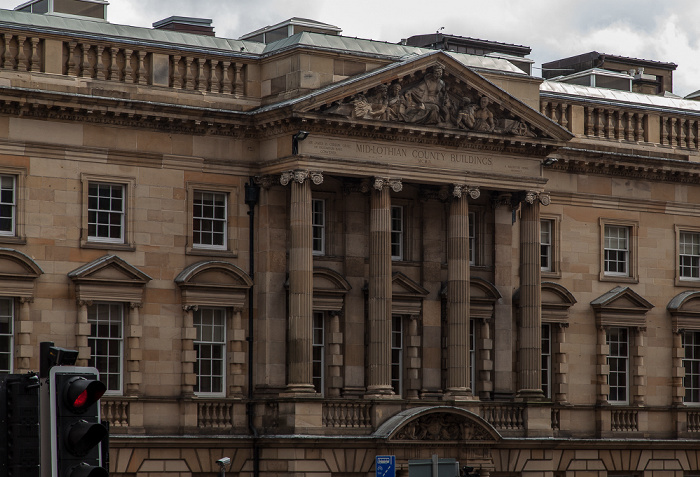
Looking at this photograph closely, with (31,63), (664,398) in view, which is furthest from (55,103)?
(664,398)

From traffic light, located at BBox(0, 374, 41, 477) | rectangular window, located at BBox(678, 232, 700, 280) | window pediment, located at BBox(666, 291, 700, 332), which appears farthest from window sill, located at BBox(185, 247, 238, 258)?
traffic light, located at BBox(0, 374, 41, 477)

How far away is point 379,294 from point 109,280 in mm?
7797

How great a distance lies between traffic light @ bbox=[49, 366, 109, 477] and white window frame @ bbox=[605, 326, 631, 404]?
37.1m

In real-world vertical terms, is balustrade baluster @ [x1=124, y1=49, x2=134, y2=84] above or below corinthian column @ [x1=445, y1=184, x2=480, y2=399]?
above

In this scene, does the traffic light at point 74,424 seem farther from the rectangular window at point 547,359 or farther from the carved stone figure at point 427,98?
the rectangular window at point 547,359

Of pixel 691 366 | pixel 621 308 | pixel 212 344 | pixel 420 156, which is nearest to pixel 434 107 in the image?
pixel 420 156

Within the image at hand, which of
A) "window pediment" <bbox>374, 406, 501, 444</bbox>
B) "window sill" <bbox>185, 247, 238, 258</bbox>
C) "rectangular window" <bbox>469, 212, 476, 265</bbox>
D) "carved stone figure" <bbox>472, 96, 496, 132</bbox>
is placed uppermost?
"carved stone figure" <bbox>472, 96, 496, 132</bbox>

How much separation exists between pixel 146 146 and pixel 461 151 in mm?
9633

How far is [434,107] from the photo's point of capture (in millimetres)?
42312

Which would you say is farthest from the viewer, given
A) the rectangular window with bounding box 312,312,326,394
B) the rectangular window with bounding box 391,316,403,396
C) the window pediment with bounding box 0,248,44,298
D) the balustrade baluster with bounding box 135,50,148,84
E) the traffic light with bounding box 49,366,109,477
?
the rectangular window with bounding box 391,316,403,396

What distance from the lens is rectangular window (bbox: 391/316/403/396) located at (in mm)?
43500

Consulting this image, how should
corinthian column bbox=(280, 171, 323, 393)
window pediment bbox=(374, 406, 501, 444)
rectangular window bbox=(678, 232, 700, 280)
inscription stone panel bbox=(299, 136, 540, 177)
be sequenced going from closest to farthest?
corinthian column bbox=(280, 171, 323, 393) < window pediment bbox=(374, 406, 501, 444) < inscription stone panel bbox=(299, 136, 540, 177) < rectangular window bbox=(678, 232, 700, 280)

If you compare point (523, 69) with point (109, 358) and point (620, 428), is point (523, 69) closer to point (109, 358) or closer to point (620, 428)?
point (620, 428)

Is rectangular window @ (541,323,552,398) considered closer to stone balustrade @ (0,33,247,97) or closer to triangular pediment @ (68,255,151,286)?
stone balustrade @ (0,33,247,97)
